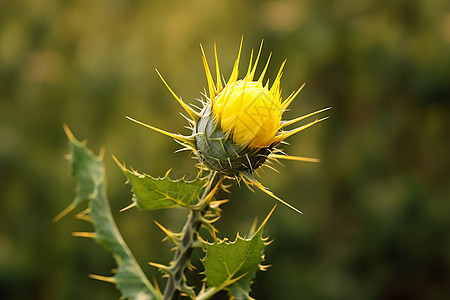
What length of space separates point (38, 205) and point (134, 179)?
3.33 m

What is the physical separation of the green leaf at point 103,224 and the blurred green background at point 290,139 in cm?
224

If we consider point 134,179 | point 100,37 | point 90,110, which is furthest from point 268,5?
point 134,179

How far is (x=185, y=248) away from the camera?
785mm

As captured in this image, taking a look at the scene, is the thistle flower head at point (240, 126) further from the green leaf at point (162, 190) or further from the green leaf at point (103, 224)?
the green leaf at point (103, 224)

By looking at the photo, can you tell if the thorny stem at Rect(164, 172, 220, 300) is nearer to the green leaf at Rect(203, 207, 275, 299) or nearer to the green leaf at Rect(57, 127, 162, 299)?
the green leaf at Rect(203, 207, 275, 299)

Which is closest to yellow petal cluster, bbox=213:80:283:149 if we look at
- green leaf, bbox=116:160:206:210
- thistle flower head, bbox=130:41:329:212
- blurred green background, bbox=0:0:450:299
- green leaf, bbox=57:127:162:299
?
thistle flower head, bbox=130:41:329:212

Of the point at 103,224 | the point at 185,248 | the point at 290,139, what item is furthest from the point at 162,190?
the point at 290,139

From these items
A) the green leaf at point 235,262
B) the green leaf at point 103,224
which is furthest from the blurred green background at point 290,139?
the green leaf at point 235,262

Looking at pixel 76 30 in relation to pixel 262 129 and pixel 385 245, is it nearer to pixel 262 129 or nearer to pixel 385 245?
pixel 385 245

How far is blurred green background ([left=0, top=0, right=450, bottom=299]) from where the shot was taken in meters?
3.63

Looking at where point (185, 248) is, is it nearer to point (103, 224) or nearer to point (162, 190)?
point (162, 190)

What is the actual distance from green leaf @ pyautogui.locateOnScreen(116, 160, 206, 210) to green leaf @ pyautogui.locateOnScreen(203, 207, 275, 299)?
79 millimetres

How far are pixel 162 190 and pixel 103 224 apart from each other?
27 centimetres

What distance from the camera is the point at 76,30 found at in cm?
454
